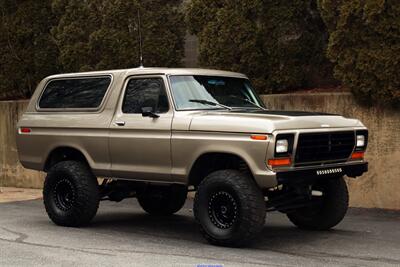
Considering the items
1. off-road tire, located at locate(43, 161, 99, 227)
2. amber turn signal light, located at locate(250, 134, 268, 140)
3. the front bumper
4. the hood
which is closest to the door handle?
off-road tire, located at locate(43, 161, 99, 227)

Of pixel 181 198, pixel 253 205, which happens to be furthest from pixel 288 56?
pixel 253 205

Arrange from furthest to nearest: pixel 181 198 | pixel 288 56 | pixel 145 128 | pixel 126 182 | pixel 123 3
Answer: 1. pixel 123 3
2. pixel 288 56
3. pixel 181 198
4. pixel 126 182
5. pixel 145 128

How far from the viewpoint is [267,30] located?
12250 millimetres

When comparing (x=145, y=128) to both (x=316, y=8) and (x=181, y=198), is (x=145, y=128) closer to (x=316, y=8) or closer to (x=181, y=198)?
(x=181, y=198)

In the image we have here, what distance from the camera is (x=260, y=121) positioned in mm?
7453

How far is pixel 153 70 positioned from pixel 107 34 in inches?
229

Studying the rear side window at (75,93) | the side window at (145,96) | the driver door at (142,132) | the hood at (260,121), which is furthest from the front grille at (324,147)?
the rear side window at (75,93)

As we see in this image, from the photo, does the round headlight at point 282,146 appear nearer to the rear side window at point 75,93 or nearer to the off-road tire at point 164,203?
the rear side window at point 75,93

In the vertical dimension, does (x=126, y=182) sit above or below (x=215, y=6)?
below

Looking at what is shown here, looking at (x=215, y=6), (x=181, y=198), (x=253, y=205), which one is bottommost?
(x=181, y=198)

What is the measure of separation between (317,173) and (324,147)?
0.35 meters

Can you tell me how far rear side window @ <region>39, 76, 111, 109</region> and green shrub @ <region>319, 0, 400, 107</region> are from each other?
3925mm

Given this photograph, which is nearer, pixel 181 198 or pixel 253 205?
pixel 253 205

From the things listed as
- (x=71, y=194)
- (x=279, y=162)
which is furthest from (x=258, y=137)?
(x=71, y=194)
